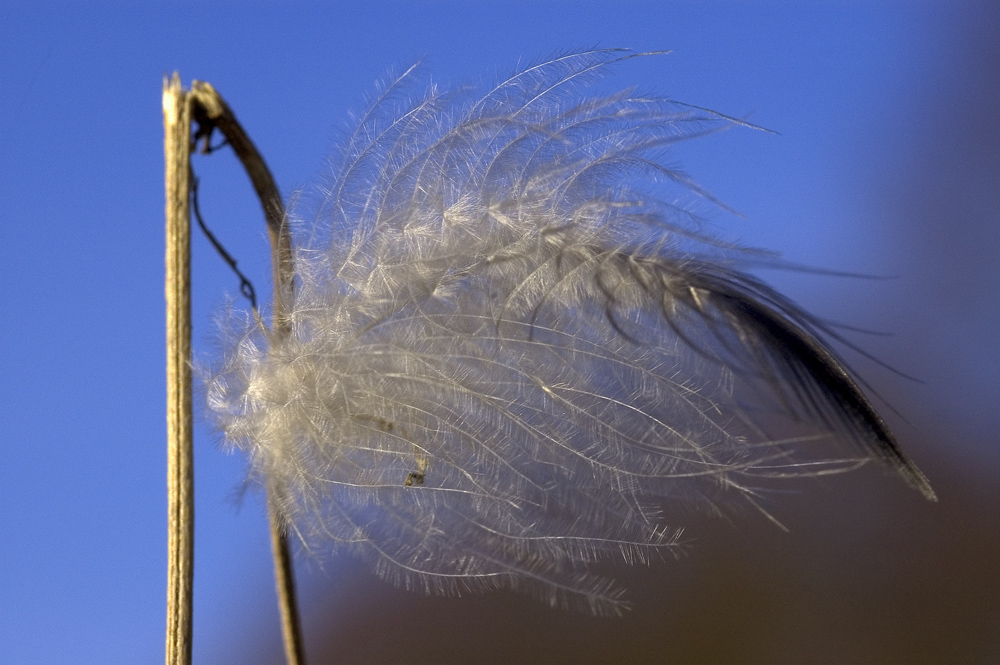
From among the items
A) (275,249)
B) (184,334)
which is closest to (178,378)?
(184,334)

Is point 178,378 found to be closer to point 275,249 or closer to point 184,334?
point 184,334
